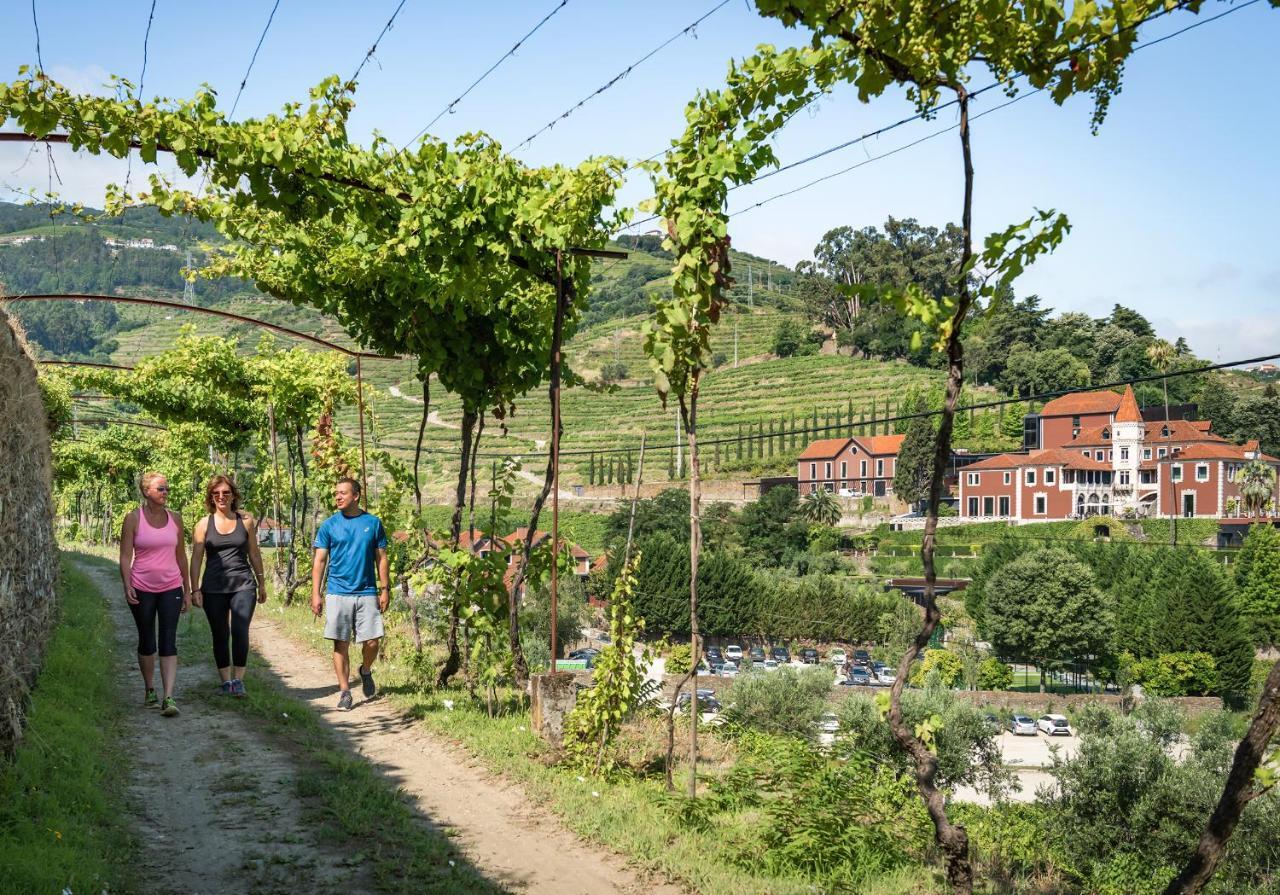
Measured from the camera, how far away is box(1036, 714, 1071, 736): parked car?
140 ft

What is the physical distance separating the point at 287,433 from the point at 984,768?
21.4 meters

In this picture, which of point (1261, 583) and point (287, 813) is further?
point (1261, 583)

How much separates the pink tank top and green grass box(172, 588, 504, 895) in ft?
3.28

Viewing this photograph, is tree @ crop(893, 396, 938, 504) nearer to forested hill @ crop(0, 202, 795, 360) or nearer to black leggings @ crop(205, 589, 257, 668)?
forested hill @ crop(0, 202, 795, 360)

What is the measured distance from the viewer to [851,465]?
85.8m

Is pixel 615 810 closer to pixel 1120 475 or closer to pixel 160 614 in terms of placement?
pixel 160 614

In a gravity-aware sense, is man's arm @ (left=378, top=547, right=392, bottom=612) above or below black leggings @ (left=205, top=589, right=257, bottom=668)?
above

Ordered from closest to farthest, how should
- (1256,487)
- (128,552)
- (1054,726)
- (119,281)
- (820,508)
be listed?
(128,552), (1054,726), (1256,487), (820,508), (119,281)

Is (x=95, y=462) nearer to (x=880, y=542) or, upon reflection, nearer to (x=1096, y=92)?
(x=1096, y=92)

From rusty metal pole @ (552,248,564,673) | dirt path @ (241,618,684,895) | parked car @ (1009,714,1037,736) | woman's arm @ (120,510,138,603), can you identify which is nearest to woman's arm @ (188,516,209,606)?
woman's arm @ (120,510,138,603)

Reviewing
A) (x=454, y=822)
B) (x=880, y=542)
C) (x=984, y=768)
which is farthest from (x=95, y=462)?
(x=880, y=542)

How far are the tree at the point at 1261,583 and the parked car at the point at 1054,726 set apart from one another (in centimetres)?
1339

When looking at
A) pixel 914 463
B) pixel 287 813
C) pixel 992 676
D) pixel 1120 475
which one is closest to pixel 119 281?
pixel 914 463

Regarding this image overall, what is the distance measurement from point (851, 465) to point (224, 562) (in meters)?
80.8
